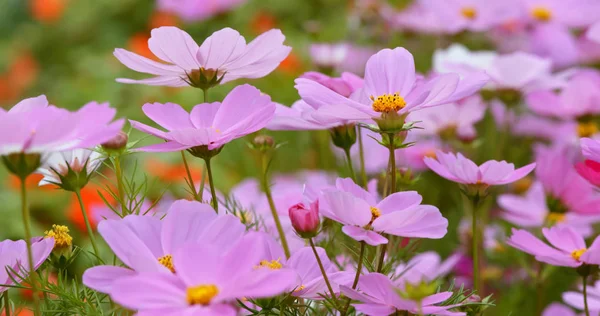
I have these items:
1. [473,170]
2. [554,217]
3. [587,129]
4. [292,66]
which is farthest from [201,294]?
[292,66]

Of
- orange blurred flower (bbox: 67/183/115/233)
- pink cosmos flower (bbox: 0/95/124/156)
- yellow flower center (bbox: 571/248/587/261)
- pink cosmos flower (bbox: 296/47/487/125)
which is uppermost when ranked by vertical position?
pink cosmos flower (bbox: 0/95/124/156)

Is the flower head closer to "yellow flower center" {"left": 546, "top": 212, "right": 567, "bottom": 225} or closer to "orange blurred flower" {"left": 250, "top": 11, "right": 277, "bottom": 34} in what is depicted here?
"yellow flower center" {"left": 546, "top": 212, "right": 567, "bottom": 225}

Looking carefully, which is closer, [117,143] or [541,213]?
[117,143]

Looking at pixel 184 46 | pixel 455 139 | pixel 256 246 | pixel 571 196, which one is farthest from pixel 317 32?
pixel 256 246

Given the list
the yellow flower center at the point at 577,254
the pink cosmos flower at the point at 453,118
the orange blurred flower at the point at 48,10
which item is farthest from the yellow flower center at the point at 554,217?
the orange blurred flower at the point at 48,10

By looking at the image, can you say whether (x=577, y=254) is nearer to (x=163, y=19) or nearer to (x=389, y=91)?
(x=389, y=91)

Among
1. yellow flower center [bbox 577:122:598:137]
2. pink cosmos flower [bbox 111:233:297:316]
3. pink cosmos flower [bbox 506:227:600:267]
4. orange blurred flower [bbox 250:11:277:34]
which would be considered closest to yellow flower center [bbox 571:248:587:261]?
pink cosmos flower [bbox 506:227:600:267]

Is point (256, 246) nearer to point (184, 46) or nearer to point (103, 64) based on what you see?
point (184, 46)
